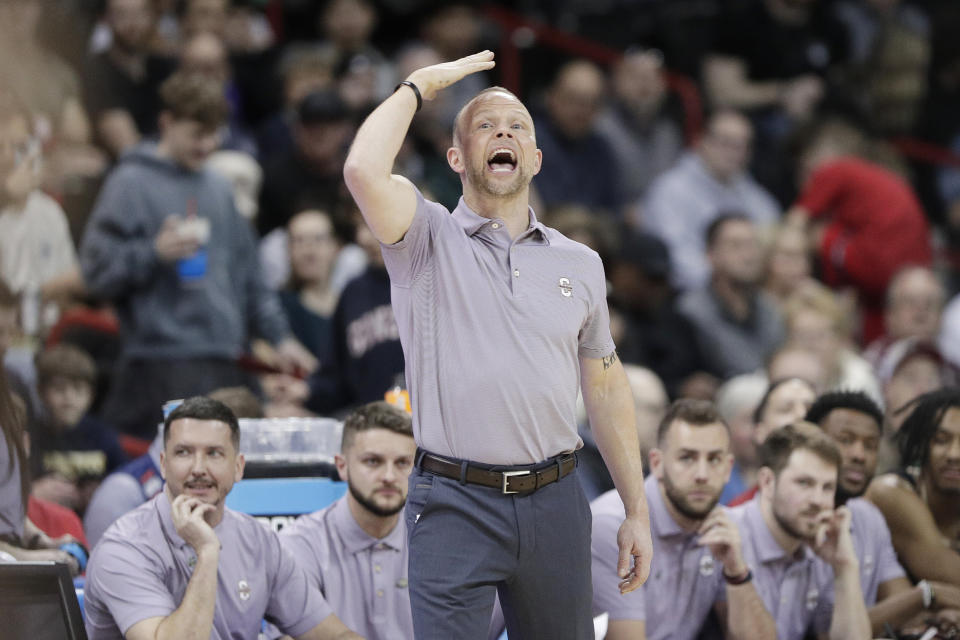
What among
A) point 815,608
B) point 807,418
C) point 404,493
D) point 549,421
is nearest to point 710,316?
point 807,418

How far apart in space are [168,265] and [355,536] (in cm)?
212

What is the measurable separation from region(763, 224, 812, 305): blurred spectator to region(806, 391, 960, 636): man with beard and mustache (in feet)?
10.2

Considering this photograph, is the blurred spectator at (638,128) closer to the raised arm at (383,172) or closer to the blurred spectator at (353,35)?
the blurred spectator at (353,35)

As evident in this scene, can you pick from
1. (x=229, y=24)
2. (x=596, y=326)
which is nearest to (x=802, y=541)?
(x=596, y=326)

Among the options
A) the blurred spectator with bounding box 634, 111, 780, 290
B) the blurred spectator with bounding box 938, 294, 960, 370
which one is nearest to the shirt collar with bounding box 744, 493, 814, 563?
the blurred spectator with bounding box 938, 294, 960, 370

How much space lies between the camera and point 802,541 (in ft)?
19.1

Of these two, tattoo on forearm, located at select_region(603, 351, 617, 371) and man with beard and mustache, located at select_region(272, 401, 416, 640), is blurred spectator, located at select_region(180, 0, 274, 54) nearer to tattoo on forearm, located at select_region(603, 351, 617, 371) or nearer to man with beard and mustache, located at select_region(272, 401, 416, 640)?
man with beard and mustache, located at select_region(272, 401, 416, 640)

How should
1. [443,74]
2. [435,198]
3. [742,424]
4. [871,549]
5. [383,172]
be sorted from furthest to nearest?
[435,198] < [742,424] < [871,549] < [443,74] < [383,172]

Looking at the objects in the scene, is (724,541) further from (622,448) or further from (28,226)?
(28,226)

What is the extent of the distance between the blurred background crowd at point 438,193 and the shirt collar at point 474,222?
98.1 inches

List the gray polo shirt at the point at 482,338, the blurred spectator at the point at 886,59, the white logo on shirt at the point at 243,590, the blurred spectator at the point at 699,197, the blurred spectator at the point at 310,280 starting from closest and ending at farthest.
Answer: the gray polo shirt at the point at 482,338, the white logo on shirt at the point at 243,590, the blurred spectator at the point at 310,280, the blurred spectator at the point at 699,197, the blurred spectator at the point at 886,59

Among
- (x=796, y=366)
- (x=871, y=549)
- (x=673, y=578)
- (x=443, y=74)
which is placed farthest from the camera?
(x=796, y=366)

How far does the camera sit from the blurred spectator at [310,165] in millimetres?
8750

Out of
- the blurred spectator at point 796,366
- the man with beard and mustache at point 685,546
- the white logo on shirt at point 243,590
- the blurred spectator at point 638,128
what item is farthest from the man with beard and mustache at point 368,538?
the blurred spectator at point 638,128
